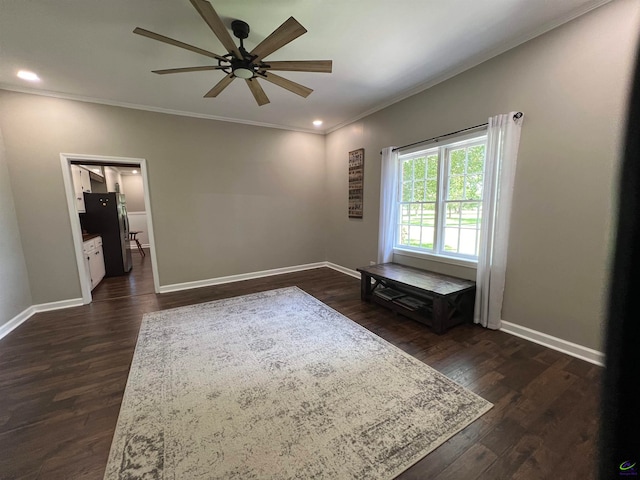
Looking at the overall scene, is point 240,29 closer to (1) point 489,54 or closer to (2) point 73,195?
(1) point 489,54

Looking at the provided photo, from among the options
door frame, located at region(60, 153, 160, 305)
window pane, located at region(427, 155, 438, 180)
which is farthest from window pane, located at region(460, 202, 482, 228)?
door frame, located at region(60, 153, 160, 305)

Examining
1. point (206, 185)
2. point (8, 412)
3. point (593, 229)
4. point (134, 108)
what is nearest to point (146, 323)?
point (8, 412)

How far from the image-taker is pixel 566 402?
183 cm

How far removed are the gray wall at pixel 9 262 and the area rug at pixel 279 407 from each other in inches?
64.5

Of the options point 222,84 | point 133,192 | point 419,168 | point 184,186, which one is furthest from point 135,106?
point 133,192

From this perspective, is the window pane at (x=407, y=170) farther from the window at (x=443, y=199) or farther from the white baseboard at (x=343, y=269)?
the white baseboard at (x=343, y=269)

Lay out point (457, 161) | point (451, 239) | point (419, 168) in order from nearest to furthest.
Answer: point (457, 161) → point (451, 239) → point (419, 168)

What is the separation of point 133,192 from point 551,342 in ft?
33.3

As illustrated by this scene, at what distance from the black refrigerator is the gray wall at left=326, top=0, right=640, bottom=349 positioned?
5.87 m

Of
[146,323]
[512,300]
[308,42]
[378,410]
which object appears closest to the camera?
[378,410]

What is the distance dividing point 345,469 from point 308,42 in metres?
3.27

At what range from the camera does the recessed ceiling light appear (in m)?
2.89

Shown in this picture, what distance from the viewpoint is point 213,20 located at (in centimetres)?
183

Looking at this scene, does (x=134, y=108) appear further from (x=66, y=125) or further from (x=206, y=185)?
(x=206, y=185)
